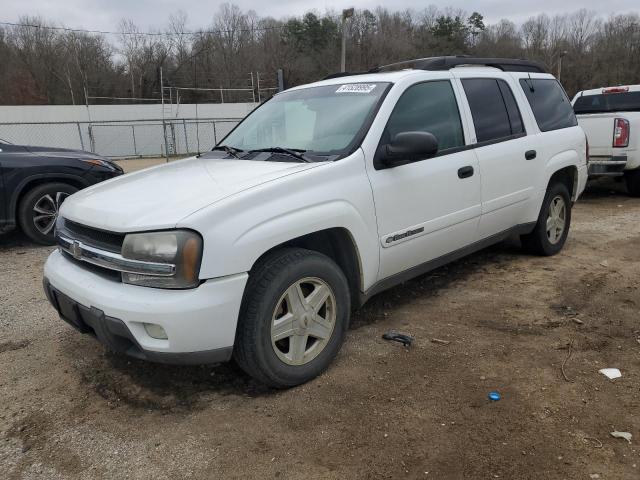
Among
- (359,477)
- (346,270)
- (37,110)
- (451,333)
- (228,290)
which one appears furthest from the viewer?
(37,110)

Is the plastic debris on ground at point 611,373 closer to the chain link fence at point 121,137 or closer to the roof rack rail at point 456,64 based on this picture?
the roof rack rail at point 456,64

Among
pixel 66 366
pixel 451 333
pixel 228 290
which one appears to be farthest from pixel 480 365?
pixel 66 366

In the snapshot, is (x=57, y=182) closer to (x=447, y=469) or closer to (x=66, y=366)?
(x=66, y=366)

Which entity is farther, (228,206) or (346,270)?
(346,270)

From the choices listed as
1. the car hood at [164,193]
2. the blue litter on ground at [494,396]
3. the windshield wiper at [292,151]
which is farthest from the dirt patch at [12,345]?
the blue litter on ground at [494,396]

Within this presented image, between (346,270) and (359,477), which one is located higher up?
(346,270)

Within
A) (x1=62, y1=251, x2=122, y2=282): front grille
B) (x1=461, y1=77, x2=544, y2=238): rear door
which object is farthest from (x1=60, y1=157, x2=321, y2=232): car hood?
(x1=461, y1=77, x2=544, y2=238): rear door

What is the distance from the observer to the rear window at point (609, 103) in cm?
956

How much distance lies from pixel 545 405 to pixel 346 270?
1367 millimetres

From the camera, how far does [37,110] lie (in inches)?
1390

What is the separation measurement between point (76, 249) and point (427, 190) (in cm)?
228

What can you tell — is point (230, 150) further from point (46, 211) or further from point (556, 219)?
point (46, 211)

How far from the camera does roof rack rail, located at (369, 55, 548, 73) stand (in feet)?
13.5

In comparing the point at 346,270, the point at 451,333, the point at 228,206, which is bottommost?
the point at 451,333
